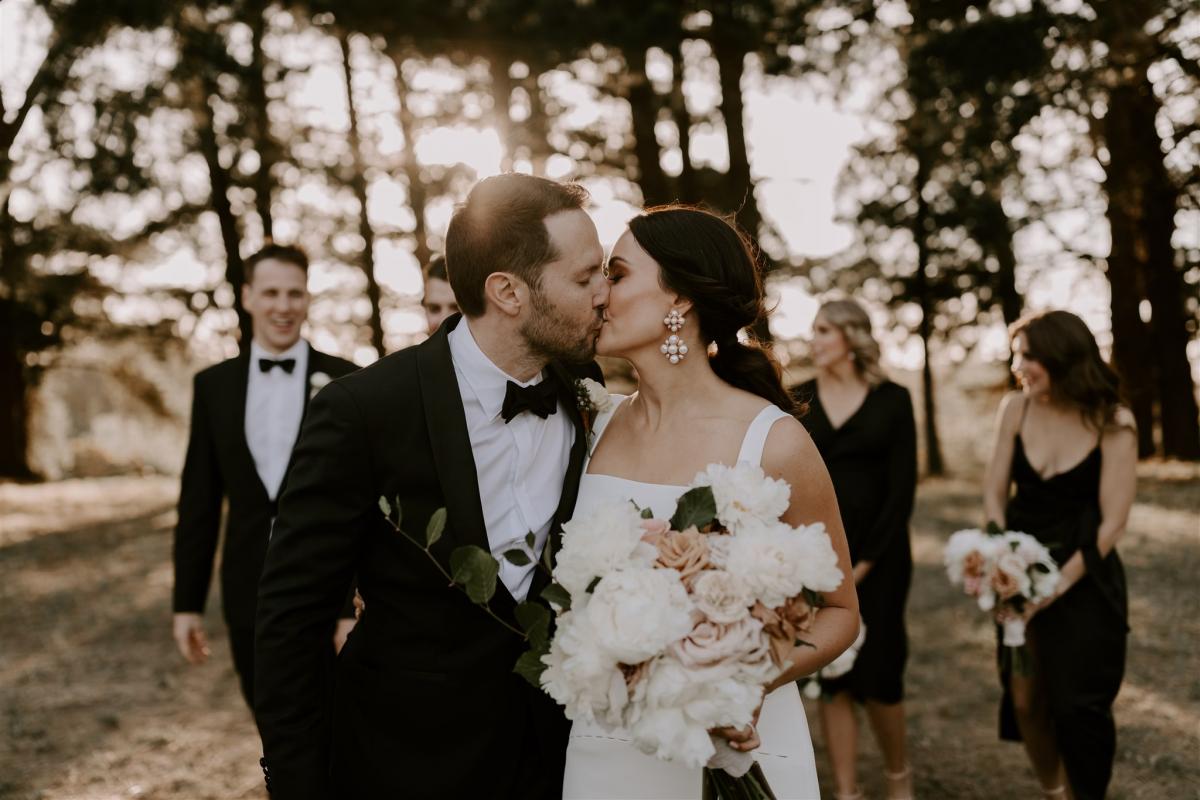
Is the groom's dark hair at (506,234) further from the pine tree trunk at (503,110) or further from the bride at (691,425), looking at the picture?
the pine tree trunk at (503,110)

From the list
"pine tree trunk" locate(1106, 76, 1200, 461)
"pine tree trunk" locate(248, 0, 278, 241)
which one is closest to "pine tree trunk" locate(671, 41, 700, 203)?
"pine tree trunk" locate(248, 0, 278, 241)

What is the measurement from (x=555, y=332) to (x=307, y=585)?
96 cm

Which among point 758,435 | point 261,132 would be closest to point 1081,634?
point 758,435

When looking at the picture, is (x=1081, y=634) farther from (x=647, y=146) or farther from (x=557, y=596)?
(x=647, y=146)

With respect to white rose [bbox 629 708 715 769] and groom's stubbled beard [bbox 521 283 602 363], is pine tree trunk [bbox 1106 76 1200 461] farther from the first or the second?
white rose [bbox 629 708 715 769]

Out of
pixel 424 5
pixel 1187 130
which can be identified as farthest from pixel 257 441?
pixel 1187 130

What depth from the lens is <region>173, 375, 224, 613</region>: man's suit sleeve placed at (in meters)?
4.32

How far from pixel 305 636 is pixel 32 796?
4.43 meters

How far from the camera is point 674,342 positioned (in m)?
3.05

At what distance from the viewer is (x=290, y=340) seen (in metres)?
4.52

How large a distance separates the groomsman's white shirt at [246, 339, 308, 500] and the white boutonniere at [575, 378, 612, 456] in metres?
1.74

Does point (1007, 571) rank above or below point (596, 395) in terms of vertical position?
below

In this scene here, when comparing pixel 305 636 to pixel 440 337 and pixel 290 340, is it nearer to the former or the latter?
pixel 440 337

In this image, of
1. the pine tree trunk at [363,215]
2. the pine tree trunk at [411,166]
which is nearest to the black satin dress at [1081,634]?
the pine tree trunk at [411,166]
